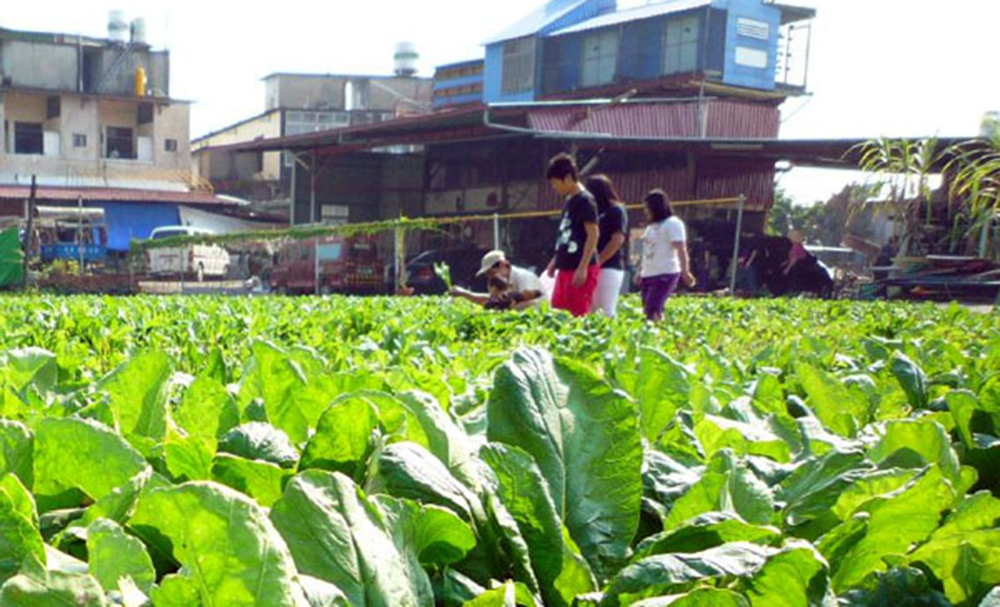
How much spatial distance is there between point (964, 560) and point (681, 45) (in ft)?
104

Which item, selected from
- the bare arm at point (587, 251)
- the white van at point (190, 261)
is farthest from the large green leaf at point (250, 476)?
the white van at point (190, 261)

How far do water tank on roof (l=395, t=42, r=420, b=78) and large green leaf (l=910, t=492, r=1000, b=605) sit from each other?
49038 millimetres

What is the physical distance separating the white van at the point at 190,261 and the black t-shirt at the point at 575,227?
19.2 meters

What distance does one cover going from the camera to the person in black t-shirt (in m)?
6.56

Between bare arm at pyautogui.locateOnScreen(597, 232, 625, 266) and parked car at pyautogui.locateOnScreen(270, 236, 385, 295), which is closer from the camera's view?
bare arm at pyautogui.locateOnScreen(597, 232, 625, 266)

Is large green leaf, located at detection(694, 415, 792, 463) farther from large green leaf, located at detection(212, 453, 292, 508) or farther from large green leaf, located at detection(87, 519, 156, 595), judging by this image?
large green leaf, located at detection(87, 519, 156, 595)

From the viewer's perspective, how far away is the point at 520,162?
27.5m

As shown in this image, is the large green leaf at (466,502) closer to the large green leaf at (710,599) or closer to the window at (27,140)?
the large green leaf at (710,599)

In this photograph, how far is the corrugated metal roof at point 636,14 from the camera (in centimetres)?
3081

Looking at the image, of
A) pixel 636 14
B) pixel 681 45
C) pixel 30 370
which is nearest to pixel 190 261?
pixel 681 45

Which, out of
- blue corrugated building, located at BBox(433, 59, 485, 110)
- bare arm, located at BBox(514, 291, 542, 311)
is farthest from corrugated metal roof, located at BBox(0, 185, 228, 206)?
bare arm, located at BBox(514, 291, 542, 311)

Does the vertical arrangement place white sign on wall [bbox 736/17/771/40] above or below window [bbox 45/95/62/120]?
above

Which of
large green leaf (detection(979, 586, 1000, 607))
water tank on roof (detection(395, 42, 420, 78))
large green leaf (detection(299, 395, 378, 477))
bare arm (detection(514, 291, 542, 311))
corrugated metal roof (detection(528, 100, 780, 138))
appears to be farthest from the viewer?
water tank on roof (detection(395, 42, 420, 78))

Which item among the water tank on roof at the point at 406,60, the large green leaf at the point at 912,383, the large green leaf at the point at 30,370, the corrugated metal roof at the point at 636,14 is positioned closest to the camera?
the large green leaf at the point at 30,370
